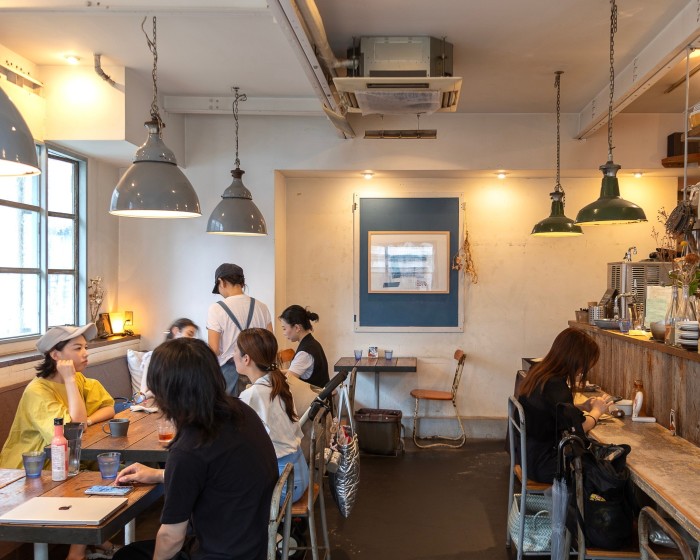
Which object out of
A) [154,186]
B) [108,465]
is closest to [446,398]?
[154,186]

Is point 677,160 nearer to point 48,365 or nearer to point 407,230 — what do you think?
point 407,230

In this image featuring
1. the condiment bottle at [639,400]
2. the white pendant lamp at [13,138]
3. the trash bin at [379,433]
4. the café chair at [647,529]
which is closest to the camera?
the café chair at [647,529]

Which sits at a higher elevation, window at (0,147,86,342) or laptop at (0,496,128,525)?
window at (0,147,86,342)

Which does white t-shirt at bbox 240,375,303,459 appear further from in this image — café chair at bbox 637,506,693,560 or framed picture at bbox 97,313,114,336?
framed picture at bbox 97,313,114,336

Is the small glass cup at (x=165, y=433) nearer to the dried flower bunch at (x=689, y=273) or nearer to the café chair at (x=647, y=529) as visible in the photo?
the café chair at (x=647, y=529)

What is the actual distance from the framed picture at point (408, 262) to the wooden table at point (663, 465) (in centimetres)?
316

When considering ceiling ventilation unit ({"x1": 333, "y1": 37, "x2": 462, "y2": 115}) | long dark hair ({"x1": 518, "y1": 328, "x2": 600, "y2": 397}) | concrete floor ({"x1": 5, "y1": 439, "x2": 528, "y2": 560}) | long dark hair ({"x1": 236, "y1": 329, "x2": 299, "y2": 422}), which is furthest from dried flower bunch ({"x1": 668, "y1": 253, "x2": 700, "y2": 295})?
long dark hair ({"x1": 236, "y1": 329, "x2": 299, "y2": 422})

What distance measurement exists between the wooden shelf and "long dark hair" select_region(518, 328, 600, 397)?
327 centimetres

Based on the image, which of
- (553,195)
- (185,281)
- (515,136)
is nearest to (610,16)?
(553,195)

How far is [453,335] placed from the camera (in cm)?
667

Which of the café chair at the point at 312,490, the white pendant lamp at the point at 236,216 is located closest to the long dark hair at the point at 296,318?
the white pendant lamp at the point at 236,216

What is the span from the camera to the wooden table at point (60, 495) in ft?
6.73

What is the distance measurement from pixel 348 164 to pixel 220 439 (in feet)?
14.6

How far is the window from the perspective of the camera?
445cm
